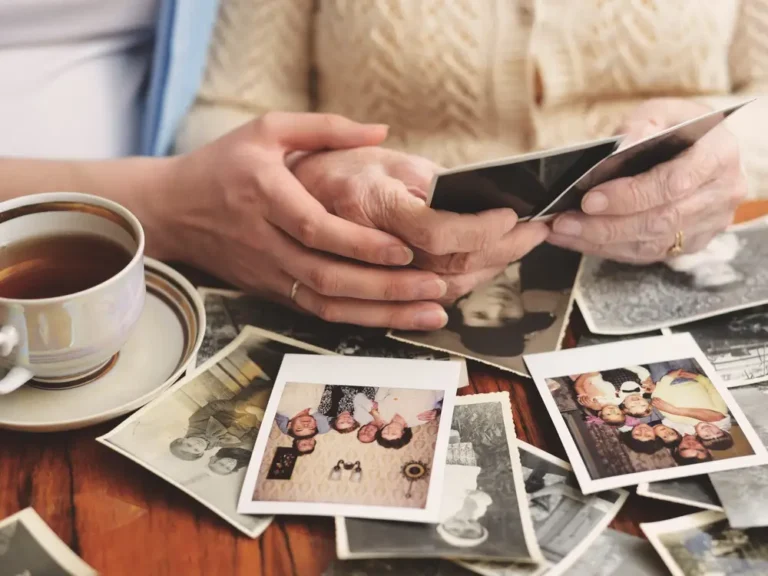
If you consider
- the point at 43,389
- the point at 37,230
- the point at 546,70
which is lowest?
the point at 43,389

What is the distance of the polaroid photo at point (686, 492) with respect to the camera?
51cm

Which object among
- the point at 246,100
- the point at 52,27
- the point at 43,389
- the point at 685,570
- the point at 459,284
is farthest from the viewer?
the point at 246,100

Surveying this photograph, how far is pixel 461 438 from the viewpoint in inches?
22.3

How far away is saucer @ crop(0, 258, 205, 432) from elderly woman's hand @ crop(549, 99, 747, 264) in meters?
0.37

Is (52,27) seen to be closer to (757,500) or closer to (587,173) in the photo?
(587,173)

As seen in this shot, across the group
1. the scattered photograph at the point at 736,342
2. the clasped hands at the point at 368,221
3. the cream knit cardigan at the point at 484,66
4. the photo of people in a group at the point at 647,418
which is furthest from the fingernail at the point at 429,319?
the cream knit cardigan at the point at 484,66

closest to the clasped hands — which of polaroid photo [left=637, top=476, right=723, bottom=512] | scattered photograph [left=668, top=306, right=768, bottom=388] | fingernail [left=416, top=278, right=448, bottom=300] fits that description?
fingernail [left=416, top=278, right=448, bottom=300]

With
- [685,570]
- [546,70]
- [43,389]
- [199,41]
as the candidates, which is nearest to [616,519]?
[685,570]

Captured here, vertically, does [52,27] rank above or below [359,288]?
above

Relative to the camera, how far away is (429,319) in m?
0.67

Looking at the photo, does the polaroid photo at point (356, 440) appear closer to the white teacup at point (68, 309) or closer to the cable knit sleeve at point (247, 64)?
the white teacup at point (68, 309)

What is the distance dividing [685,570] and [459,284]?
32 cm

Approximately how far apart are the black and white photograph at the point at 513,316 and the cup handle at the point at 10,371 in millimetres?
314

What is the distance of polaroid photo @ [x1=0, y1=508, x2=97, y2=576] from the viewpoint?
1.56 feet
